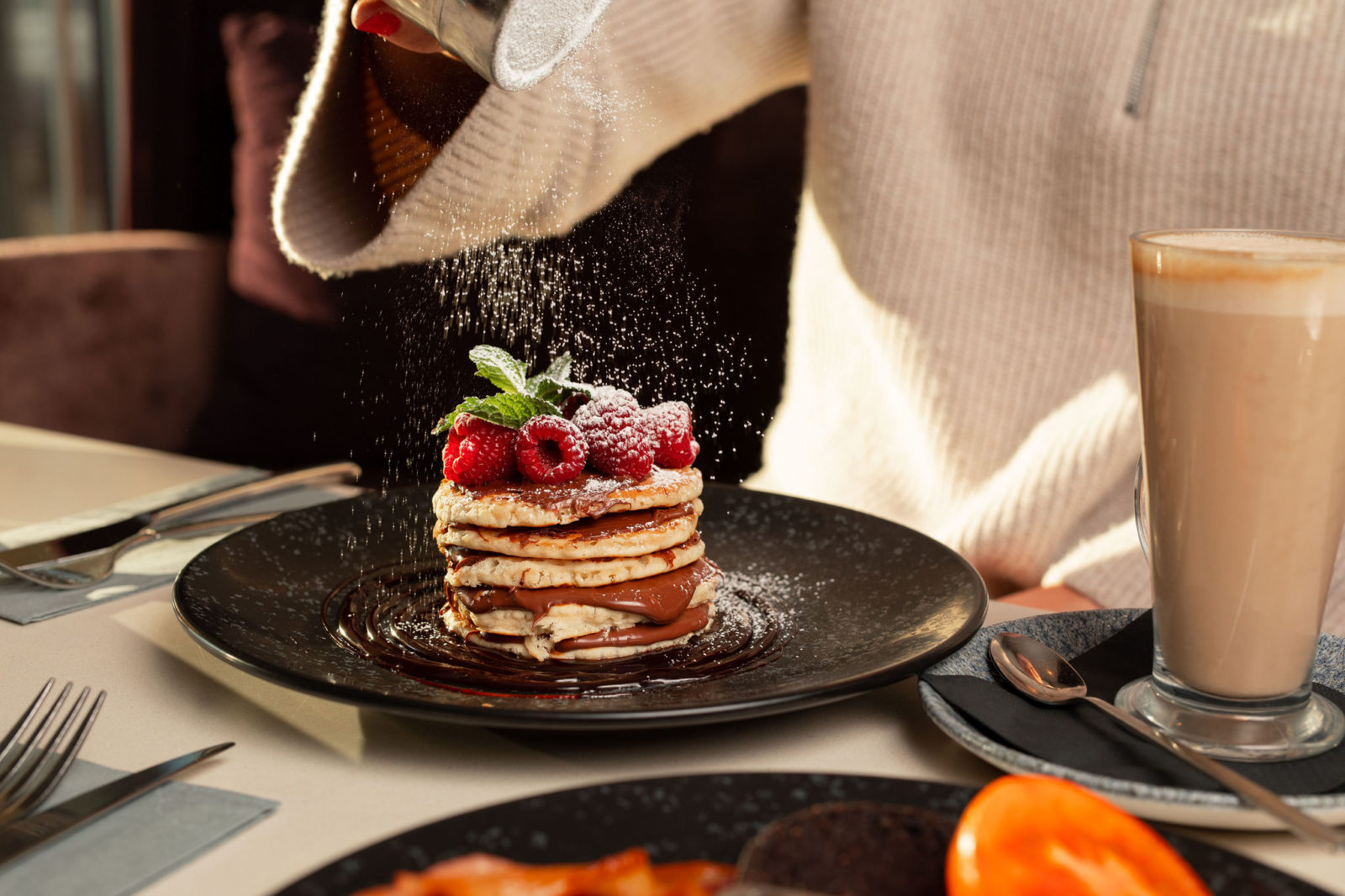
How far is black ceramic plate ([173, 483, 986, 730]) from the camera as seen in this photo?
2.36 ft

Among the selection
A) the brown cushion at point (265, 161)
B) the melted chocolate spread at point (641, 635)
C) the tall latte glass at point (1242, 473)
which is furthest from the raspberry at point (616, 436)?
the brown cushion at point (265, 161)

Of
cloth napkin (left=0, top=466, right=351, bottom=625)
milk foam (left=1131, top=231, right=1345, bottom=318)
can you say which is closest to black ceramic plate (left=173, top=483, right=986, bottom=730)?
cloth napkin (left=0, top=466, right=351, bottom=625)

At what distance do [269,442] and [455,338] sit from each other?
1.06 meters

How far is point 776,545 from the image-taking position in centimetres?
122

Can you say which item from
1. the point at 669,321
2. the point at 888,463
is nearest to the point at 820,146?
the point at 669,321

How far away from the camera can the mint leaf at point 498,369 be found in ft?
3.48

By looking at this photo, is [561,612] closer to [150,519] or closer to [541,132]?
[150,519]

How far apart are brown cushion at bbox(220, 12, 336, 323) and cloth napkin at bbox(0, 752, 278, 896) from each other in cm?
251

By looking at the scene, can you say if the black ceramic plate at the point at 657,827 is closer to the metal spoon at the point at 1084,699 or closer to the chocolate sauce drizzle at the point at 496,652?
the metal spoon at the point at 1084,699

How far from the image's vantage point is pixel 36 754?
0.70 m

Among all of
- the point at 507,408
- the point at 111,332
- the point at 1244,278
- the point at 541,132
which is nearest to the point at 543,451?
the point at 507,408

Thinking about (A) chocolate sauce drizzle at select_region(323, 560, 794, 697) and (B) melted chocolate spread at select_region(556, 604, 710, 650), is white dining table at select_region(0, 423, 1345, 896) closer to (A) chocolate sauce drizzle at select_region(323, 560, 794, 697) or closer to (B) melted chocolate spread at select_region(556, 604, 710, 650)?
(A) chocolate sauce drizzle at select_region(323, 560, 794, 697)

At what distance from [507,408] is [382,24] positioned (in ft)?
1.10

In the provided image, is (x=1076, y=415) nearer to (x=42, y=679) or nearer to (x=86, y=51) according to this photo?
(x=42, y=679)
